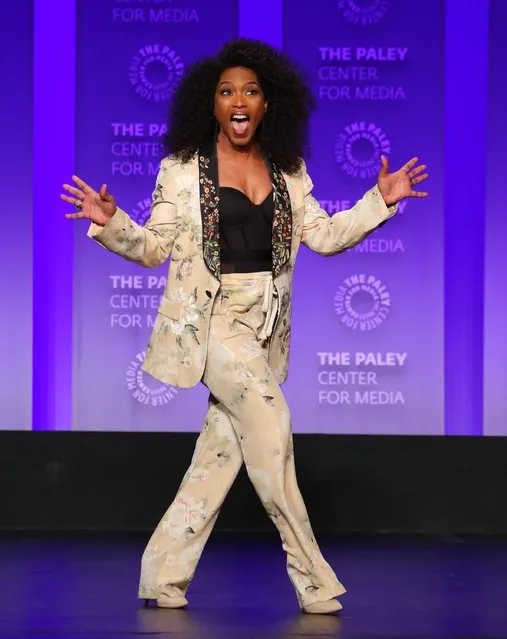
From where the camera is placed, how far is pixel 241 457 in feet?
10.7

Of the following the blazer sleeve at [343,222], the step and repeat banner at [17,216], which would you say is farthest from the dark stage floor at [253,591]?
the blazer sleeve at [343,222]

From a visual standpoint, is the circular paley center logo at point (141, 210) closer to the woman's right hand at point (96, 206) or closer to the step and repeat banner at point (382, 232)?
the step and repeat banner at point (382, 232)

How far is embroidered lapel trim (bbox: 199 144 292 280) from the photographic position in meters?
3.20

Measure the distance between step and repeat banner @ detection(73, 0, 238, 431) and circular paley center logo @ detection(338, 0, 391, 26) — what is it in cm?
44

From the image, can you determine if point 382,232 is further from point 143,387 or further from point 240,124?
point 240,124

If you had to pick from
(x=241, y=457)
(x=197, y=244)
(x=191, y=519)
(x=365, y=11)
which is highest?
(x=365, y=11)

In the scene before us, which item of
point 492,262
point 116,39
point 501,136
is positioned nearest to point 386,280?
point 492,262

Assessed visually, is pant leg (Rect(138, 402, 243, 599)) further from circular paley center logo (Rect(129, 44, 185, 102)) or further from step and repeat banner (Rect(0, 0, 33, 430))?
circular paley center logo (Rect(129, 44, 185, 102))

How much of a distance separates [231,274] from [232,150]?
0.35m

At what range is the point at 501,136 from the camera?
16.1 feet

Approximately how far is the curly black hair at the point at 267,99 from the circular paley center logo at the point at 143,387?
1.69 m

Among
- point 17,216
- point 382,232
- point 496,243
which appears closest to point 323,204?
point 382,232

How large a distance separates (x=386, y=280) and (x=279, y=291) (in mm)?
1738

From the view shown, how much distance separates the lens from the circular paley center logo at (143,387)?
4961 mm
